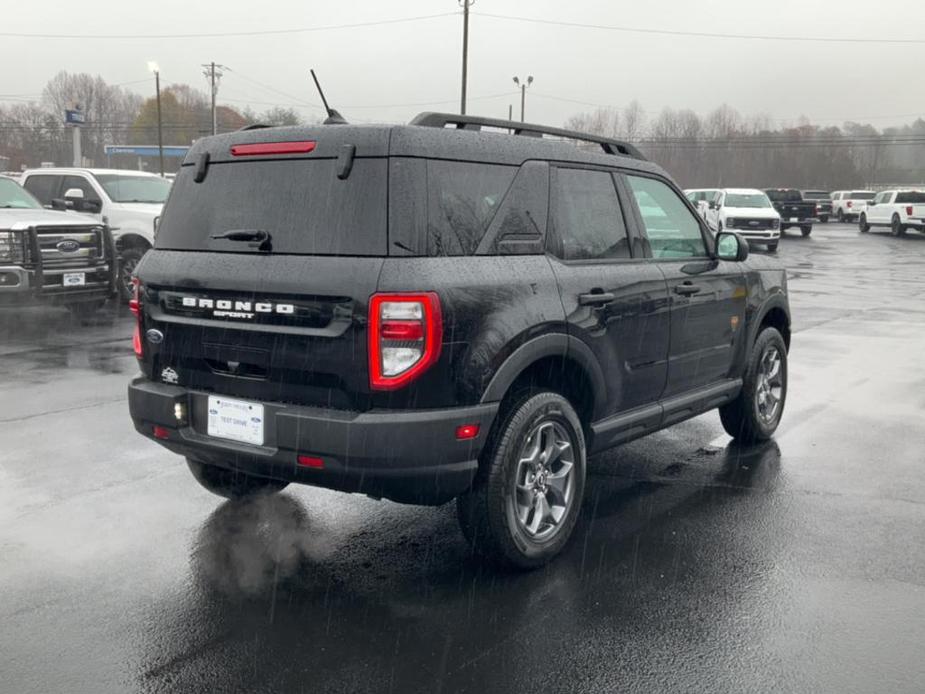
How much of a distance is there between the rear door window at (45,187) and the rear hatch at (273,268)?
11.1 m

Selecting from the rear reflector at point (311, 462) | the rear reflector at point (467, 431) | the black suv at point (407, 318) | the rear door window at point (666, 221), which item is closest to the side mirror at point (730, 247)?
the rear door window at point (666, 221)

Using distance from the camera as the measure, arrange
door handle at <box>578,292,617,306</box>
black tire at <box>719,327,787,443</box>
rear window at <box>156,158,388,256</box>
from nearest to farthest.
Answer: rear window at <box>156,158,388,256</box>
door handle at <box>578,292,617,306</box>
black tire at <box>719,327,787,443</box>

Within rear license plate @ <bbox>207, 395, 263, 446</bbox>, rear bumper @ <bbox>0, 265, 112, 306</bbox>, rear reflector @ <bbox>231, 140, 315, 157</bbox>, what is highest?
rear reflector @ <bbox>231, 140, 315, 157</bbox>

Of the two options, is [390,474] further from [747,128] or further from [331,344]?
[747,128]

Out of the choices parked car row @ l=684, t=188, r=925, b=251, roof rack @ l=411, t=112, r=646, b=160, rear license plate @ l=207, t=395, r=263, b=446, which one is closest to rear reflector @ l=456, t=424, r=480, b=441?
rear license plate @ l=207, t=395, r=263, b=446

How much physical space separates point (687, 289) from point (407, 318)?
2.20m

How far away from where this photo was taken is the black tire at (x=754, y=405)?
19.4 feet

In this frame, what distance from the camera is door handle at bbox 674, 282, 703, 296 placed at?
4.88 meters

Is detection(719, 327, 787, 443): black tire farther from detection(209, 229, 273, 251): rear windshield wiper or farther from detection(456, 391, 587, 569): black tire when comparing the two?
detection(209, 229, 273, 251): rear windshield wiper

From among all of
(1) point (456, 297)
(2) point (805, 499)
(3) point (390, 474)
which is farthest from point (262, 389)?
(2) point (805, 499)

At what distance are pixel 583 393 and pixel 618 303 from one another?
1.57 feet

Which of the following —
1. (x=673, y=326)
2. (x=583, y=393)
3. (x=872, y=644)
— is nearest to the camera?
(x=872, y=644)

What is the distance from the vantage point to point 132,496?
4914 mm

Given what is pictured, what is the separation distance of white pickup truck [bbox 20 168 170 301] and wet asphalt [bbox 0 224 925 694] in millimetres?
7391
